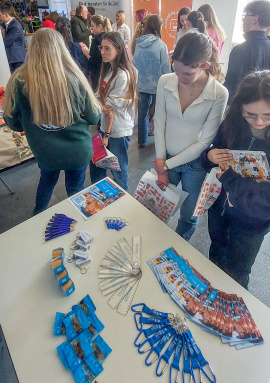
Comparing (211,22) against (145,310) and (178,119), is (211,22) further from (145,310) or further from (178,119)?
(145,310)

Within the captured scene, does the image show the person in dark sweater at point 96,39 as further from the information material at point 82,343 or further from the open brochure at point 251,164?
the information material at point 82,343

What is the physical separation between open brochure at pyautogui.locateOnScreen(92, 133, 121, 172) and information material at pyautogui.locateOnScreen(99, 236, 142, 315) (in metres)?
0.77

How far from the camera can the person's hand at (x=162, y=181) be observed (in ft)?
4.18

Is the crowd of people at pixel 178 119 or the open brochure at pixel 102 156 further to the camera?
the open brochure at pixel 102 156

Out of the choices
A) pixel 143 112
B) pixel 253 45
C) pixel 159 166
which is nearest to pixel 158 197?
pixel 159 166

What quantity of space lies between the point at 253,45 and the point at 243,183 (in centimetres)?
158

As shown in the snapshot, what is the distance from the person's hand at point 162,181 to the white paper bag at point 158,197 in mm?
15

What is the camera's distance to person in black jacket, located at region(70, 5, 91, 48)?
3.78 m

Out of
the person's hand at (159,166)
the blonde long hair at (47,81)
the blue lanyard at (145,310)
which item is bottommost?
the blue lanyard at (145,310)

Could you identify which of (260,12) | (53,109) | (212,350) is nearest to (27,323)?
(212,350)

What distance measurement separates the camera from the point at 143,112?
283 centimetres

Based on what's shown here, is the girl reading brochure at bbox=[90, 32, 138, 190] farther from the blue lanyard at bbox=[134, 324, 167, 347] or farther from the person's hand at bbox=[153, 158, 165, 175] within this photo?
the blue lanyard at bbox=[134, 324, 167, 347]

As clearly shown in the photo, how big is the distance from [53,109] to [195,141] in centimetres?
71

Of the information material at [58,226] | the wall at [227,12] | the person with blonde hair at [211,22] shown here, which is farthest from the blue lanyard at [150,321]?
the wall at [227,12]
